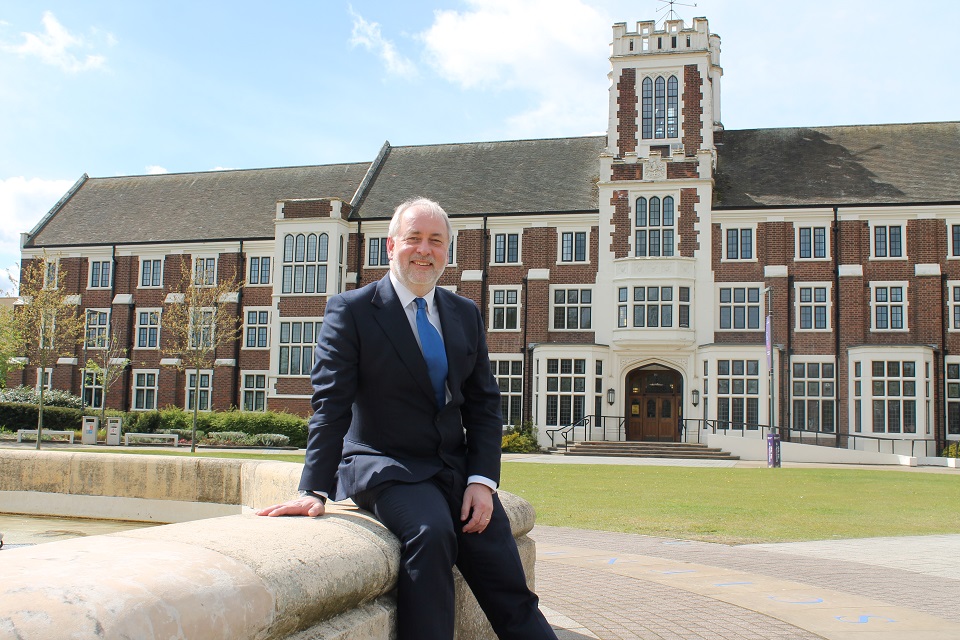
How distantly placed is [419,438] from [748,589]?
146 inches

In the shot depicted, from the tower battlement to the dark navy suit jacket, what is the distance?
3362 cm

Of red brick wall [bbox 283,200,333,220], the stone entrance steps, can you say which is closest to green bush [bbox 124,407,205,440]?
red brick wall [bbox 283,200,333,220]

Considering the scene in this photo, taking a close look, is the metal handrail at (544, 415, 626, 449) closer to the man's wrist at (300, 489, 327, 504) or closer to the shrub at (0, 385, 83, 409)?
the shrub at (0, 385, 83, 409)

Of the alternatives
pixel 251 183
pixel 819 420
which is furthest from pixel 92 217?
pixel 819 420

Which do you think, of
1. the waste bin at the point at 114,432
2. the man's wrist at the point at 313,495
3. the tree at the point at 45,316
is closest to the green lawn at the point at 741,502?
the man's wrist at the point at 313,495

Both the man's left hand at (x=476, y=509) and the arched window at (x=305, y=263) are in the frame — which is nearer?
the man's left hand at (x=476, y=509)

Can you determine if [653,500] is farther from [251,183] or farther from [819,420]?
[251,183]

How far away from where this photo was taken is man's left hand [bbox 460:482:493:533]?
11.3 ft

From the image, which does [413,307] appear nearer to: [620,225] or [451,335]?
[451,335]

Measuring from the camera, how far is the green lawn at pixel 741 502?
10.8 metres

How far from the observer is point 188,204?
41062 millimetres

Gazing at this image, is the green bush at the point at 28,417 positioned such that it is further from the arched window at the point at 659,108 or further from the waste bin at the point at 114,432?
the arched window at the point at 659,108

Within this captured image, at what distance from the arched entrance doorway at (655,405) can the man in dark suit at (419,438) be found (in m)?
30.1

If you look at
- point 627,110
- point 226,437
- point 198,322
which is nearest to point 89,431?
point 226,437
